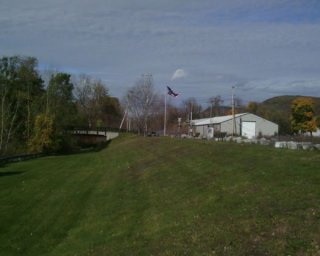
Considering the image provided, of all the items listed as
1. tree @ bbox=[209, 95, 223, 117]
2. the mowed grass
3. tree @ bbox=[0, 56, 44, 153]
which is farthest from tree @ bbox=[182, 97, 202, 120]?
the mowed grass

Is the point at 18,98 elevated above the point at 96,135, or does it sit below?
above

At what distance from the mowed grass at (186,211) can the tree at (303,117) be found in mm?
88373

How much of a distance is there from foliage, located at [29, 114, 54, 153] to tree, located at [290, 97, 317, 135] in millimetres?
59660

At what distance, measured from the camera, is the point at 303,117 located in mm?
113062

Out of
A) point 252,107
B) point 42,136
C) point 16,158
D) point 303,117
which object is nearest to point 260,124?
point 303,117

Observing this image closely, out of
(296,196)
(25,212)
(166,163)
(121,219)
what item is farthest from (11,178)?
(296,196)

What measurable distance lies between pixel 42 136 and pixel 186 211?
206 feet

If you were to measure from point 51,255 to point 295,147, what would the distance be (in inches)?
617

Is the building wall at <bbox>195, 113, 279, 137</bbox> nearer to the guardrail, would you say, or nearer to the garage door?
the garage door

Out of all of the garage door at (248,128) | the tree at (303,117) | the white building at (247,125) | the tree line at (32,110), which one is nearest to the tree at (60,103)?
the tree line at (32,110)

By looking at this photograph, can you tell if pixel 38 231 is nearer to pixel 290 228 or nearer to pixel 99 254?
pixel 99 254

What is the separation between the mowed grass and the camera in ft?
33.7

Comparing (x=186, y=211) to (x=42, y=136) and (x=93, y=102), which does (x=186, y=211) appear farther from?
(x=93, y=102)

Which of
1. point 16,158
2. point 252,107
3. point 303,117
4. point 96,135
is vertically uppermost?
point 252,107
